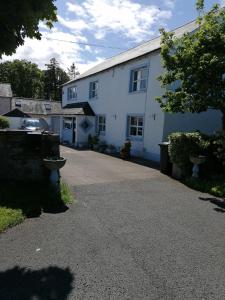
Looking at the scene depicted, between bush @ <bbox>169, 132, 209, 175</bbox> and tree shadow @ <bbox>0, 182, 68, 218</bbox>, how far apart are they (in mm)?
4940

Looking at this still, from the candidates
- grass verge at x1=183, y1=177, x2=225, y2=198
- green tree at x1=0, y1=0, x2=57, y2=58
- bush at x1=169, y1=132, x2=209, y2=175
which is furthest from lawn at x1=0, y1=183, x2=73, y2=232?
bush at x1=169, y1=132, x2=209, y2=175

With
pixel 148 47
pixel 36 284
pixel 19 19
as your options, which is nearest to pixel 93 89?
pixel 148 47

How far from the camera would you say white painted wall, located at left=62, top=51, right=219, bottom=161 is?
15.1 metres

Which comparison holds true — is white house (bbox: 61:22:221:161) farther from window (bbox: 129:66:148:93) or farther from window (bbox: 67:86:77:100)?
window (bbox: 67:86:77:100)

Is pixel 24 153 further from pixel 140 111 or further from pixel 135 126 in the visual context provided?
pixel 135 126

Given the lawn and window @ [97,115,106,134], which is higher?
window @ [97,115,106,134]

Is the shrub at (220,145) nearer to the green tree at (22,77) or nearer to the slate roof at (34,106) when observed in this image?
the slate roof at (34,106)

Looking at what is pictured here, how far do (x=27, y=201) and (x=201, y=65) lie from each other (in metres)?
7.00

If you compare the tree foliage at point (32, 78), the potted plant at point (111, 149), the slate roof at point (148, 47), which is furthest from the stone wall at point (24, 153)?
the tree foliage at point (32, 78)

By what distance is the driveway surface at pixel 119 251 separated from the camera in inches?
145

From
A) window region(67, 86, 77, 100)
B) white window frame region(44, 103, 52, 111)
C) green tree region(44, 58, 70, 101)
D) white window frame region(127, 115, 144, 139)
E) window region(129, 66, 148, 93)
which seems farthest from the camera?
green tree region(44, 58, 70, 101)

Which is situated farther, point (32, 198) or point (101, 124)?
point (101, 124)

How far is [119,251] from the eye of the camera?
4785mm

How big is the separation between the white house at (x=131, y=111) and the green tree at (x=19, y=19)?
1077cm
